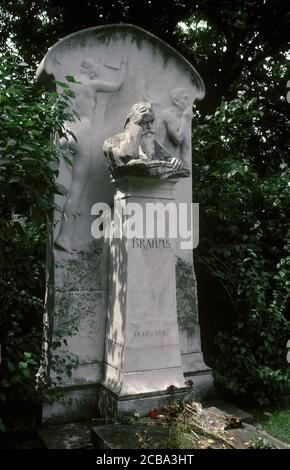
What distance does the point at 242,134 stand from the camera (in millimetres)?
6469

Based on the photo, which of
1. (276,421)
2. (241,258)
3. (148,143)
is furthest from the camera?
(241,258)

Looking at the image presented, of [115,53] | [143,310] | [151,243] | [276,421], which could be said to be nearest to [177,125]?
[115,53]

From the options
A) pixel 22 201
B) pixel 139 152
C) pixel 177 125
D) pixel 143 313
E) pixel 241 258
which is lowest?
pixel 143 313

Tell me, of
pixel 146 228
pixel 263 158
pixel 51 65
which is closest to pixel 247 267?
pixel 146 228

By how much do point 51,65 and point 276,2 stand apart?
6.82 metres

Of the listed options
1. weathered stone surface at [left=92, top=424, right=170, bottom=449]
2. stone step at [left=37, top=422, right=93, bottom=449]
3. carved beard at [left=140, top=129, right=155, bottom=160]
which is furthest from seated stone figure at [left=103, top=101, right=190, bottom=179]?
stone step at [left=37, top=422, right=93, bottom=449]

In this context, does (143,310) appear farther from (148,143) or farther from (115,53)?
(115,53)

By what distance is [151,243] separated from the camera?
14.0 ft

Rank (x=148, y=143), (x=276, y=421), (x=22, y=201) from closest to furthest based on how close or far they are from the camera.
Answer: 1. (x=22, y=201)
2. (x=148, y=143)
3. (x=276, y=421)

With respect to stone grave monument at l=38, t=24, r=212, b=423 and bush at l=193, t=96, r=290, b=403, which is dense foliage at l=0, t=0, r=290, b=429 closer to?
bush at l=193, t=96, r=290, b=403

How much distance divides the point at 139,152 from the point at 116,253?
3.31 ft

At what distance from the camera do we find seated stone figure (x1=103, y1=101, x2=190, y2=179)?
411 cm

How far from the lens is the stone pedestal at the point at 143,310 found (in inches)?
162

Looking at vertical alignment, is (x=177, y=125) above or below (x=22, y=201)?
above
